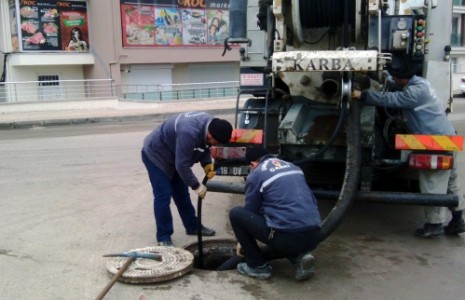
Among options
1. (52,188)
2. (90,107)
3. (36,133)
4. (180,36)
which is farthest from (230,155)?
(180,36)

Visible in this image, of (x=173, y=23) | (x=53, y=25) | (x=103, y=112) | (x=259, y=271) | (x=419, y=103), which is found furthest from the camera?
(x=173, y=23)

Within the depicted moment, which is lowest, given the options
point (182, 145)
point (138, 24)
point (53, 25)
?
point (182, 145)

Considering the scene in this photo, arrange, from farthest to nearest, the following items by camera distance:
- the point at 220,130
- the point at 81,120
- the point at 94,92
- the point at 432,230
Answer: the point at 94,92, the point at 81,120, the point at 432,230, the point at 220,130

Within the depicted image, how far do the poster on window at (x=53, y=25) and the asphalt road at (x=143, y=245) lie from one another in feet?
64.0

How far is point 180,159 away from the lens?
4902 millimetres

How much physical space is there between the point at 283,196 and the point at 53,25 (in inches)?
1000

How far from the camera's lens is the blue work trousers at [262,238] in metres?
4.29

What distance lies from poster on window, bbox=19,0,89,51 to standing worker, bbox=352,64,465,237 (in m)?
24.4

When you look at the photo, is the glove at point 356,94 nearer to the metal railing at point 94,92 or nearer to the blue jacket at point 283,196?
the blue jacket at point 283,196

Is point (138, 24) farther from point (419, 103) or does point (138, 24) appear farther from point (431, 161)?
point (431, 161)

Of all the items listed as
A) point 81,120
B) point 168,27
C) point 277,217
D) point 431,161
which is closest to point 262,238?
point 277,217

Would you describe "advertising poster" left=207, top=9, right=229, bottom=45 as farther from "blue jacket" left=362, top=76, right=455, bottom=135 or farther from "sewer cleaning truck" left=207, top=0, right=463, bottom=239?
"blue jacket" left=362, top=76, right=455, bottom=135

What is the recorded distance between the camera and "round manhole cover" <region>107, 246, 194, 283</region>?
4402mm

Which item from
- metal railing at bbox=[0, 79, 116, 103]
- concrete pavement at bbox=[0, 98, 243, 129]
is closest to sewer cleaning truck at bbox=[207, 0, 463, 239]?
concrete pavement at bbox=[0, 98, 243, 129]
